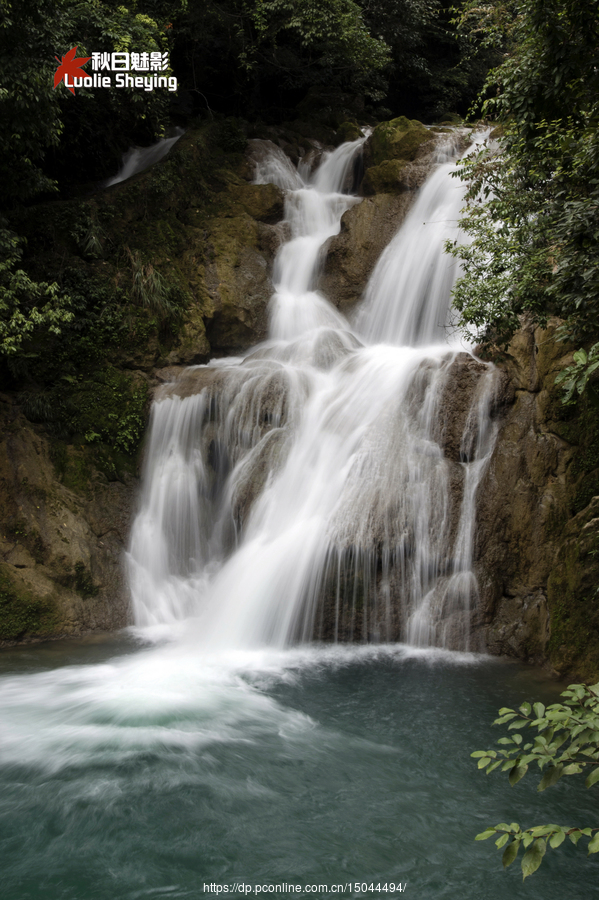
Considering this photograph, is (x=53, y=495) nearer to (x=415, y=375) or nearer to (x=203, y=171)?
(x=415, y=375)

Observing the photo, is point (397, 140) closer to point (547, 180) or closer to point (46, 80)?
point (46, 80)

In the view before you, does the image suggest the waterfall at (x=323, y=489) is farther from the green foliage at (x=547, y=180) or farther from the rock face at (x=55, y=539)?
the green foliage at (x=547, y=180)

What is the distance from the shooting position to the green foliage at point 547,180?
6125 mm

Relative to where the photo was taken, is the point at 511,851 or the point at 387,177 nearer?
the point at 511,851

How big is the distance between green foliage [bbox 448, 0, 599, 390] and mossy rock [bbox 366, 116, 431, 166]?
8437mm

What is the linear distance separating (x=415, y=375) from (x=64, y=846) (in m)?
8.09

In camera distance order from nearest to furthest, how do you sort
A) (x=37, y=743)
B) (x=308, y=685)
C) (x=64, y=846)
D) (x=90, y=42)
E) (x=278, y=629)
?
(x=64, y=846)
(x=37, y=743)
(x=308, y=685)
(x=278, y=629)
(x=90, y=42)

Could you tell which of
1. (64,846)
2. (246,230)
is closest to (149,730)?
(64,846)

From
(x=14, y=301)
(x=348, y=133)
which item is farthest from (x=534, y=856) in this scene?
(x=348, y=133)

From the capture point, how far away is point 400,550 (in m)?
9.18

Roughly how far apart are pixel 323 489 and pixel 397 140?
11.3 m

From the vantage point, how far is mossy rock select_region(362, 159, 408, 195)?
51.4ft

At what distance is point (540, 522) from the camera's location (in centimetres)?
873

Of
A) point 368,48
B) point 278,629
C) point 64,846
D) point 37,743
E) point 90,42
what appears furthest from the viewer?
point 368,48
